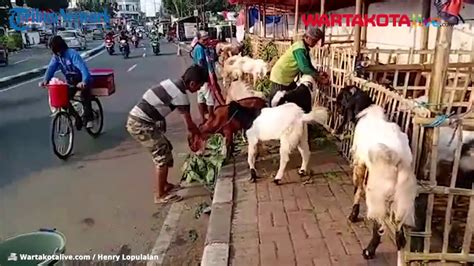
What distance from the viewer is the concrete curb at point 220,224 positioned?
348cm

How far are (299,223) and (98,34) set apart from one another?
57454 millimetres

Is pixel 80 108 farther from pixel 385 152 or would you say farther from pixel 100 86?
pixel 385 152

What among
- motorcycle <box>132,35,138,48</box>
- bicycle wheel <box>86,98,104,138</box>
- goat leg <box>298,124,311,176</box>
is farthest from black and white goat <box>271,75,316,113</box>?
motorcycle <box>132,35,138,48</box>

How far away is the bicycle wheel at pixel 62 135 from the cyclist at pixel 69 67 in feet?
1.33

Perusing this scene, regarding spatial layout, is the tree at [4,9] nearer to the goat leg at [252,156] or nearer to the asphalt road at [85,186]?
the asphalt road at [85,186]

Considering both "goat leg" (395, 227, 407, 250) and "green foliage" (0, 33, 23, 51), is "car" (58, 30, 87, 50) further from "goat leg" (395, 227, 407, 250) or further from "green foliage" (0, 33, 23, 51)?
"goat leg" (395, 227, 407, 250)

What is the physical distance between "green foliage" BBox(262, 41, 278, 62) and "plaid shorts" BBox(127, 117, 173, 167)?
21.0 ft

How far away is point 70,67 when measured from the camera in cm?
732

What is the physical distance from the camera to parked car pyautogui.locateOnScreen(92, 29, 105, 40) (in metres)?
54.1

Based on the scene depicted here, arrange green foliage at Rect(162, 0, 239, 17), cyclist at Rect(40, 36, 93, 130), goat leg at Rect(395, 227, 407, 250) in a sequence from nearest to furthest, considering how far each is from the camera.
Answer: goat leg at Rect(395, 227, 407, 250), cyclist at Rect(40, 36, 93, 130), green foliage at Rect(162, 0, 239, 17)

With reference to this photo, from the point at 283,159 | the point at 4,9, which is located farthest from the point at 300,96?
the point at 4,9

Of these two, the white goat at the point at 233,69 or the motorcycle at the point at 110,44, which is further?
the motorcycle at the point at 110,44

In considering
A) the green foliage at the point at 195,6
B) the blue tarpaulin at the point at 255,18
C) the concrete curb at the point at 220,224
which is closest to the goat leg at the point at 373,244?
the concrete curb at the point at 220,224

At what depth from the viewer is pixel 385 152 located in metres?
2.84
